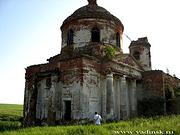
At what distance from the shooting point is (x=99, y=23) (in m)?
19.6

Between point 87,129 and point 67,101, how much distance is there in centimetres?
596

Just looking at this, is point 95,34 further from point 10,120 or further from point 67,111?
point 10,120

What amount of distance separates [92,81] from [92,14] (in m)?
6.21

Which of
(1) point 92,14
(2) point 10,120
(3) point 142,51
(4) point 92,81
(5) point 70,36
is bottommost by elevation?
(2) point 10,120

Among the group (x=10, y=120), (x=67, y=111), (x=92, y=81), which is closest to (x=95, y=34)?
(x=92, y=81)

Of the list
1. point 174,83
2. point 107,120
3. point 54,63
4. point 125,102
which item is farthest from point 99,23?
point 174,83

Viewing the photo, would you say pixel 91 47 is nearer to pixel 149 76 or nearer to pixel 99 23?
pixel 99 23

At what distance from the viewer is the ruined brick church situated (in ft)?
52.6

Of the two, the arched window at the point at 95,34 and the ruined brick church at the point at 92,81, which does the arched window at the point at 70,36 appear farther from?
the arched window at the point at 95,34

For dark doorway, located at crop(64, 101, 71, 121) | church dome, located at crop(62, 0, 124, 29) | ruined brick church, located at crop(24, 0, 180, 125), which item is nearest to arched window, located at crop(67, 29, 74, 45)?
ruined brick church, located at crop(24, 0, 180, 125)

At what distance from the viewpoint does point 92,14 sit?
19734 mm

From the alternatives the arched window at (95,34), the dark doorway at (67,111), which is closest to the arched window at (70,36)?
the arched window at (95,34)

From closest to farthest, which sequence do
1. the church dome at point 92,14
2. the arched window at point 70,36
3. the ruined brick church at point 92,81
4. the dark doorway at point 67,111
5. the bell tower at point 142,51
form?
the ruined brick church at point 92,81 → the dark doorway at point 67,111 → the church dome at point 92,14 → the arched window at point 70,36 → the bell tower at point 142,51

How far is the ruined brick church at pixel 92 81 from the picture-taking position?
1605 centimetres
